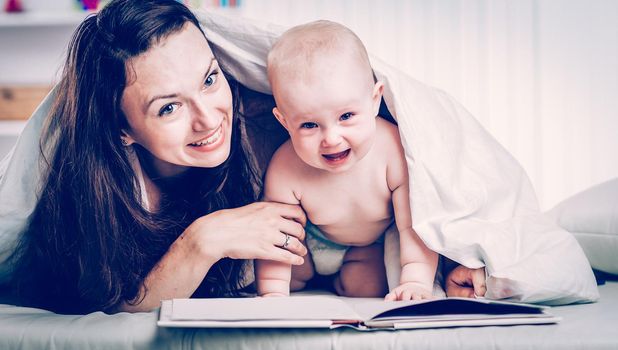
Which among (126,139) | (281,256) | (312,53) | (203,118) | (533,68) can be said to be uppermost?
(312,53)

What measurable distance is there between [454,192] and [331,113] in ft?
0.89

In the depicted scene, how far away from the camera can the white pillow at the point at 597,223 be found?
1404mm

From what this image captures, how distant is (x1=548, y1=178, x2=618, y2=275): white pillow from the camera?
140cm

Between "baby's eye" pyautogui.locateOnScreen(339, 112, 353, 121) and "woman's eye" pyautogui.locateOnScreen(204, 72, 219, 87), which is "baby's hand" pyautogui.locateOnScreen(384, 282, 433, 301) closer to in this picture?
"baby's eye" pyautogui.locateOnScreen(339, 112, 353, 121)

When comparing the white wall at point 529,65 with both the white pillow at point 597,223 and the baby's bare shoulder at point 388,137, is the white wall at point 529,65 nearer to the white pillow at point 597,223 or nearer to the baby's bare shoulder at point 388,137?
the white pillow at point 597,223

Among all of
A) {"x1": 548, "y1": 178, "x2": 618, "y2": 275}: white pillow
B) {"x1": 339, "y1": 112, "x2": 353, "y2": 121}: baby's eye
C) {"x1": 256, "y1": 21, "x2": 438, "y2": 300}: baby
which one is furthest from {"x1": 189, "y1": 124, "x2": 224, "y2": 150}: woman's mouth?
{"x1": 548, "y1": 178, "x2": 618, "y2": 275}: white pillow

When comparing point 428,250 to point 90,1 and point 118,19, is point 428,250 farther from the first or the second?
point 90,1

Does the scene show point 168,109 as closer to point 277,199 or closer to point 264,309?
point 277,199

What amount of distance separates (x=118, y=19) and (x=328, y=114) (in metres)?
0.42

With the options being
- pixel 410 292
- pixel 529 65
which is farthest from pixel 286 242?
pixel 529 65

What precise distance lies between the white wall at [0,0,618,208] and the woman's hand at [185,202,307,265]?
2.00 metres

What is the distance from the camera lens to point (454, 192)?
49.8 inches

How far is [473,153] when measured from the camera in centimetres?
140

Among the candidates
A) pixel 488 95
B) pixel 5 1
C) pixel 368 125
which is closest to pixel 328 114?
pixel 368 125
